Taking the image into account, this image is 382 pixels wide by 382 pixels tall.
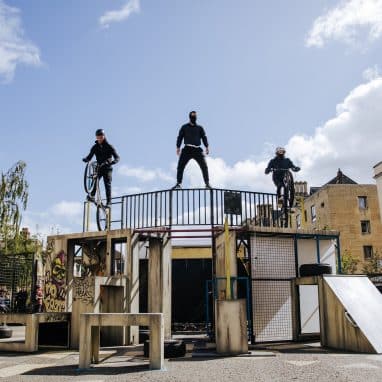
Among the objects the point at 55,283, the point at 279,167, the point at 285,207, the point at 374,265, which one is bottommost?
the point at 55,283

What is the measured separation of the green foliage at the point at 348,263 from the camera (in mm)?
40006

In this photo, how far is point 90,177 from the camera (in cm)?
1556

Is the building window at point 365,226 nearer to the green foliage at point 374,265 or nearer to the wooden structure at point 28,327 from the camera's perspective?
the green foliage at point 374,265

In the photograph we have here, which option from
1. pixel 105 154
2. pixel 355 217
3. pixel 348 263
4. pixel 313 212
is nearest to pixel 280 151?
pixel 105 154

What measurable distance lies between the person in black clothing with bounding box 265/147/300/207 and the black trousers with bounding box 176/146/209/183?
2383 millimetres

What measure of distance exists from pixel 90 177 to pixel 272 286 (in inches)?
266

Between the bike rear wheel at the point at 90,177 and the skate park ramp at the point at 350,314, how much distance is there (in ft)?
25.6

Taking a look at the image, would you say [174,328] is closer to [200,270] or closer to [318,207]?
[200,270]

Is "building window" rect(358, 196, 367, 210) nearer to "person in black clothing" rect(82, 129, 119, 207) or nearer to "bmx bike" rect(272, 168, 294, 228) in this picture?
"bmx bike" rect(272, 168, 294, 228)

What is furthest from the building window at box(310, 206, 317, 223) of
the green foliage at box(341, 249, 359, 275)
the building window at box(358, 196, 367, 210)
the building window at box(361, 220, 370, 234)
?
the green foliage at box(341, 249, 359, 275)

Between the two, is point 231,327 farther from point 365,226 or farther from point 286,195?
point 365,226

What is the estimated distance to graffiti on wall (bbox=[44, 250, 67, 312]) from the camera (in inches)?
607

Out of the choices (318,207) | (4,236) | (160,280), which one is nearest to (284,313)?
(160,280)

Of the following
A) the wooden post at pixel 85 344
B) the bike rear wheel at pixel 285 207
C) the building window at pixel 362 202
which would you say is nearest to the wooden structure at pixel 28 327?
the wooden post at pixel 85 344
